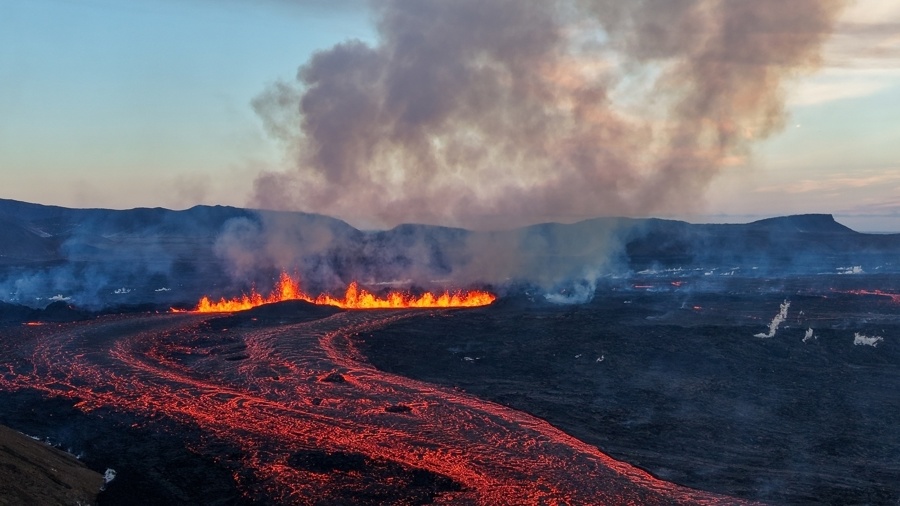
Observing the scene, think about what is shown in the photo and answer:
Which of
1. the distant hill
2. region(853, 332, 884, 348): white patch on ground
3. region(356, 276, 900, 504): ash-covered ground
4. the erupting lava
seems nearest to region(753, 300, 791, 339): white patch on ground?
region(356, 276, 900, 504): ash-covered ground

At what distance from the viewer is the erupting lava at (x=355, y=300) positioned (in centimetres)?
5497

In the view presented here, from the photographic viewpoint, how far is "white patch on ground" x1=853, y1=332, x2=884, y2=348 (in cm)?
3503

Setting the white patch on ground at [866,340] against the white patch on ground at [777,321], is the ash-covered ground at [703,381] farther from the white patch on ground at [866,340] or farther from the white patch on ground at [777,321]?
the white patch on ground at [777,321]

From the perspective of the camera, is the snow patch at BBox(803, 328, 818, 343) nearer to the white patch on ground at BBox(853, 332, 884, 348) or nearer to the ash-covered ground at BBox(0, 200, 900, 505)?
the ash-covered ground at BBox(0, 200, 900, 505)

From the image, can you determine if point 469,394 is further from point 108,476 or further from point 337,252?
point 337,252

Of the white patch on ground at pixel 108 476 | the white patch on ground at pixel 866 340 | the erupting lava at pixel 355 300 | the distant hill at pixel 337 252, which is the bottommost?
the white patch on ground at pixel 108 476

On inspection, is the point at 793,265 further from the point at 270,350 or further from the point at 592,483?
the point at 592,483

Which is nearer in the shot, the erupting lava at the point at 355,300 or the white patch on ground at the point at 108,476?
the white patch on ground at the point at 108,476

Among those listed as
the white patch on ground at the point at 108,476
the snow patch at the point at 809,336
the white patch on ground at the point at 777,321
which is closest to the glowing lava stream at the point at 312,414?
the white patch on ground at the point at 108,476

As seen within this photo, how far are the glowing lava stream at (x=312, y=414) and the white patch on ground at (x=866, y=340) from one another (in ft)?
65.9

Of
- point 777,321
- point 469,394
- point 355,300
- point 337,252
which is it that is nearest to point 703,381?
point 469,394

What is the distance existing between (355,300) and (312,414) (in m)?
33.3

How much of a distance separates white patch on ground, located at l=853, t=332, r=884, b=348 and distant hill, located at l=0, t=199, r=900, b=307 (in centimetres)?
3373

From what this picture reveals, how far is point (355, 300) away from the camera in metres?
56.8
